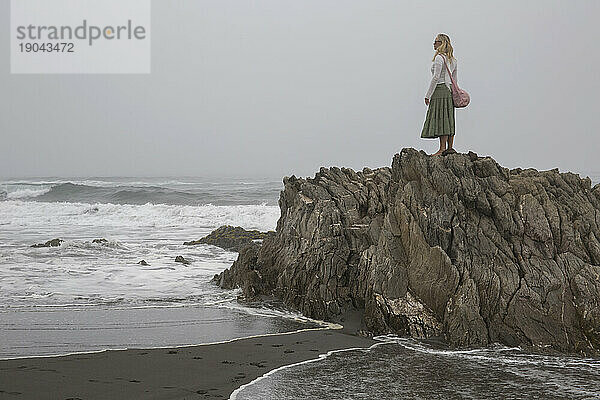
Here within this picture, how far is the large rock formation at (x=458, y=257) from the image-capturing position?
7.91 m

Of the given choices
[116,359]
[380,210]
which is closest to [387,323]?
[380,210]

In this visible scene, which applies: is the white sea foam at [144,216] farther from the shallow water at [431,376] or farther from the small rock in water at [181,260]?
the shallow water at [431,376]

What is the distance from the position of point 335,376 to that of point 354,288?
10.6 feet

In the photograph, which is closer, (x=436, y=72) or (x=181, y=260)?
(x=436, y=72)

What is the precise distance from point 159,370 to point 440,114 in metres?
6.61

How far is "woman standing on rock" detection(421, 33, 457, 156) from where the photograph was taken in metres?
9.99

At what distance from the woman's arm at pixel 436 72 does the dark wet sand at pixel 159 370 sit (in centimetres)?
481

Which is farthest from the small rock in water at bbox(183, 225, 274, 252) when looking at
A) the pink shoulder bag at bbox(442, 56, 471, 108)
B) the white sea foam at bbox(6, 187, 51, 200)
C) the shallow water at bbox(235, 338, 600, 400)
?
the white sea foam at bbox(6, 187, 51, 200)

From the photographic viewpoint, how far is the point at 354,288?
9445mm

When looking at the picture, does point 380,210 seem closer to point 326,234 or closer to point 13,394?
point 326,234

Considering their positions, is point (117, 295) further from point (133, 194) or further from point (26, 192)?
point (26, 192)

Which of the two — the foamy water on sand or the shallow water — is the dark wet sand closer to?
the shallow water

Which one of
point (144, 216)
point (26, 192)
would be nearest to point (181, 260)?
point (144, 216)

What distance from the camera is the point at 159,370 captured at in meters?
6.29
